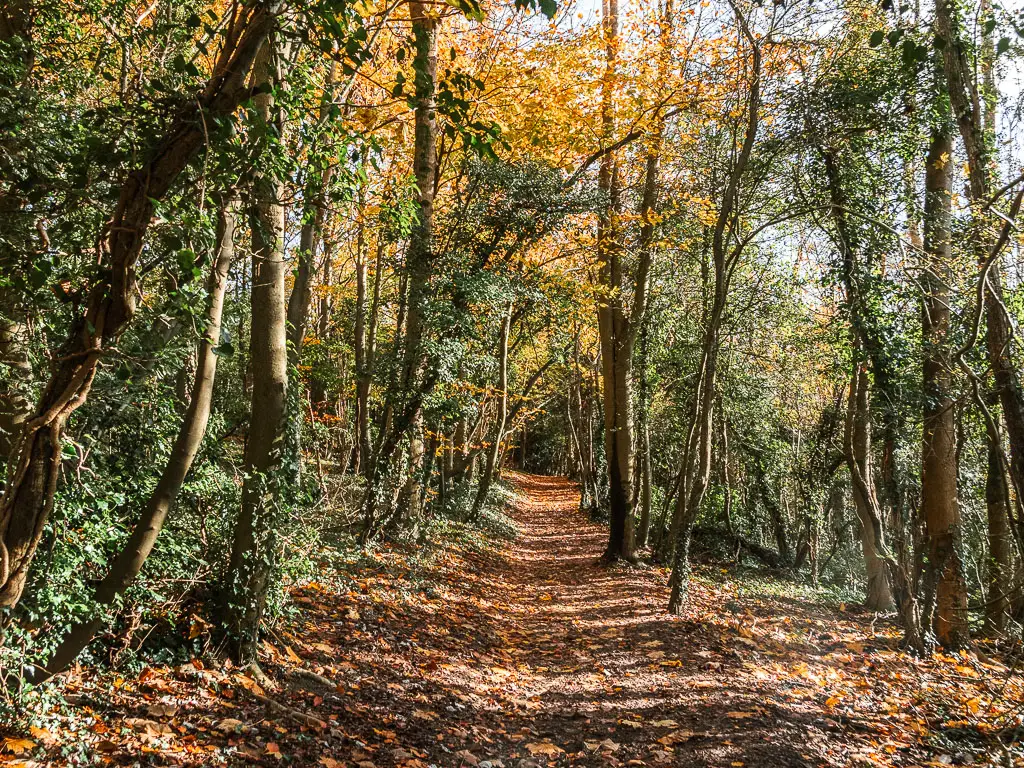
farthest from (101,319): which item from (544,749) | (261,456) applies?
(544,749)

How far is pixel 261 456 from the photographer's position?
538cm

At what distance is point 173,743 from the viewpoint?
390 cm

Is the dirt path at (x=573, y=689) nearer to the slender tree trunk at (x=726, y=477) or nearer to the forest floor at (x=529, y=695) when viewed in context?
the forest floor at (x=529, y=695)

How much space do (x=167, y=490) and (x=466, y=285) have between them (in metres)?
6.82

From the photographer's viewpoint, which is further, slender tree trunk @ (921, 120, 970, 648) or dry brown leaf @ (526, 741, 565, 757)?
slender tree trunk @ (921, 120, 970, 648)

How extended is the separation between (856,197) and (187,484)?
10099 millimetres

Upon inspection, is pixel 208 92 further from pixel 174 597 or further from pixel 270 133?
pixel 174 597

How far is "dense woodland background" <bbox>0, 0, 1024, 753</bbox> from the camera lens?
11.5 feet

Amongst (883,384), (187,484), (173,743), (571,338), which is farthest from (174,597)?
(571,338)

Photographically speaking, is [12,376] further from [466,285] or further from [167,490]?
[466,285]

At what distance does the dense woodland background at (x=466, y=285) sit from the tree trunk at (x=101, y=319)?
0.05ft

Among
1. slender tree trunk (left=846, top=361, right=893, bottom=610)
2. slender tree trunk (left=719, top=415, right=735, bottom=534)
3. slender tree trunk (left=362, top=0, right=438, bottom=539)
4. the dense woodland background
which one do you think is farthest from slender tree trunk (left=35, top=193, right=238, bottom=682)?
slender tree trunk (left=719, top=415, right=735, bottom=534)

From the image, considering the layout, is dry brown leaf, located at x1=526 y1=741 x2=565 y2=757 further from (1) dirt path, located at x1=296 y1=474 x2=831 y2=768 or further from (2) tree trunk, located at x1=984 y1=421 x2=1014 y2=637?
(2) tree trunk, located at x1=984 y1=421 x2=1014 y2=637

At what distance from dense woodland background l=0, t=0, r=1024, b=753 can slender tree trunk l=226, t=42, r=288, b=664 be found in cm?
3
